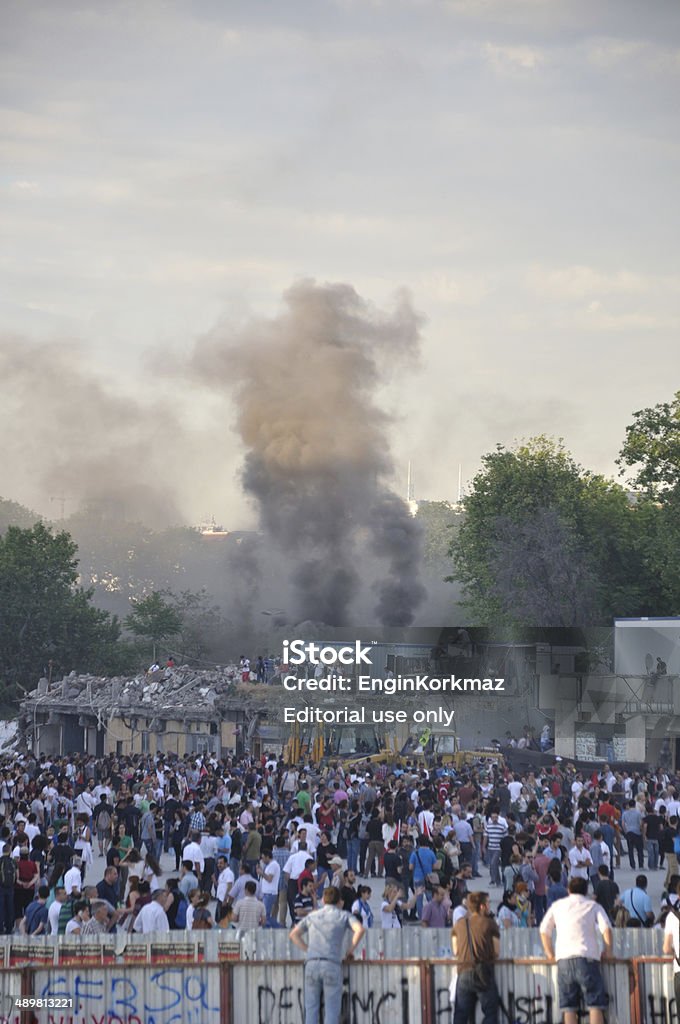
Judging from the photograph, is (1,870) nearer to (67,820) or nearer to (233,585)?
(67,820)

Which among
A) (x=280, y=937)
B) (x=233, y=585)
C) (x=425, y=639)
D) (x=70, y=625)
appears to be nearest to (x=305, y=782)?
(x=280, y=937)

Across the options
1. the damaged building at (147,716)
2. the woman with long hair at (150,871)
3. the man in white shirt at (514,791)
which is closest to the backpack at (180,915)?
the woman with long hair at (150,871)

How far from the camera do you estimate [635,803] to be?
25250mm

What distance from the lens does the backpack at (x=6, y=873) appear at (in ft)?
58.0

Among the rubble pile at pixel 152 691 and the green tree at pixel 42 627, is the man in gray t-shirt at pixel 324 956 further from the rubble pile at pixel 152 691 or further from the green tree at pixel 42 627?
the green tree at pixel 42 627

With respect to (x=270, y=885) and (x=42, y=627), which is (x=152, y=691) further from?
(x=270, y=885)

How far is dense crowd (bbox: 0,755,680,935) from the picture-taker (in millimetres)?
14797

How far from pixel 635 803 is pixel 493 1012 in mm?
15160

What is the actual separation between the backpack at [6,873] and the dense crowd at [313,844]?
18 millimetres

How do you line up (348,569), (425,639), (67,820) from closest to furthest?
(67,820) → (425,639) → (348,569)

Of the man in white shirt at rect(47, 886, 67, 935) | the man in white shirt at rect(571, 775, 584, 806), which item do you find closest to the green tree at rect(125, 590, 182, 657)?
the man in white shirt at rect(571, 775, 584, 806)

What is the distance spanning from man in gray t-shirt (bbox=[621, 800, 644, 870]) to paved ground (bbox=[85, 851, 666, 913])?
11.9 inches

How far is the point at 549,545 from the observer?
6781cm

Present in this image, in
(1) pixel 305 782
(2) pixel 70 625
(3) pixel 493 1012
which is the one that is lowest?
(3) pixel 493 1012
